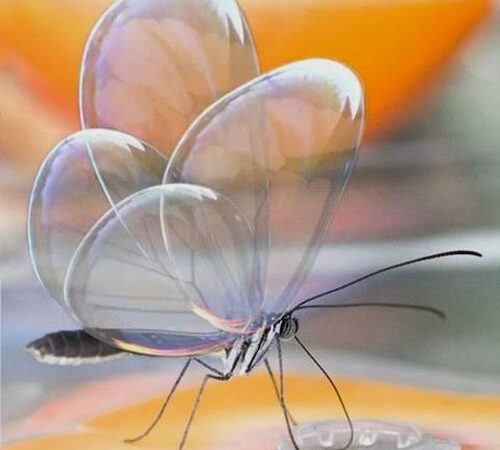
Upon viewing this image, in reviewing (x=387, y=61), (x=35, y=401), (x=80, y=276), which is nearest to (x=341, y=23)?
(x=387, y=61)

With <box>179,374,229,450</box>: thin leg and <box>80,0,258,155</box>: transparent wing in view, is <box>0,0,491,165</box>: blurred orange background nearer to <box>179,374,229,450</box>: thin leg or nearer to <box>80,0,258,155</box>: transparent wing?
<box>80,0,258,155</box>: transparent wing

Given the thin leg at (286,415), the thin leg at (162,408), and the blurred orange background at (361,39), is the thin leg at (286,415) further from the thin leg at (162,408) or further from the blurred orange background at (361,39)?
the blurred orange background at (361,39)

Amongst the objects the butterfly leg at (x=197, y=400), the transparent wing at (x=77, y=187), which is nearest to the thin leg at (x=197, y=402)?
the butterfly leg at (x=197, y=400)

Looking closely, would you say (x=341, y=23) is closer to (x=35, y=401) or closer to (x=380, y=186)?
(x=380, y=186)

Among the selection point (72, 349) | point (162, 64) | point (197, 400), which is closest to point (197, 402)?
point (197, 400)

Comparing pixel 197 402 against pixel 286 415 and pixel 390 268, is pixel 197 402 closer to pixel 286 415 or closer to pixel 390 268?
pixel 286 415
